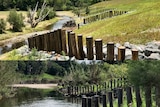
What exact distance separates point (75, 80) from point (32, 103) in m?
4.28

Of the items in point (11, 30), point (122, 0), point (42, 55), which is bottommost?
point (11, 30)

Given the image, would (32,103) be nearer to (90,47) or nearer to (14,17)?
(90,47)

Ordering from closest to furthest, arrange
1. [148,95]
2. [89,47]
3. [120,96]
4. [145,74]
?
[145,74] < [148,95] < [89,47] < [120,96]

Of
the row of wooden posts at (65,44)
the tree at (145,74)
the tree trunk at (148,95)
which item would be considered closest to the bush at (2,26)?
the row of wooden posts at (65,44)

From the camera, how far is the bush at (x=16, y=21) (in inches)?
831

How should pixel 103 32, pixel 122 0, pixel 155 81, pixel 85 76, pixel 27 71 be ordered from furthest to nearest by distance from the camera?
pixel 122 0 → pixel 103 32 → pixel 27 71 → pixel 85 76 → pixel 155 81

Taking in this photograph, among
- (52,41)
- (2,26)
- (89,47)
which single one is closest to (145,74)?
(89,47)

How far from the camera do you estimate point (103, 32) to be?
9602mm

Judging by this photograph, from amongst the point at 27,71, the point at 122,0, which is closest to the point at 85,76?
the point at 27,71

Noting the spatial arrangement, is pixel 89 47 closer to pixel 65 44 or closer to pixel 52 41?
pixel 65 44

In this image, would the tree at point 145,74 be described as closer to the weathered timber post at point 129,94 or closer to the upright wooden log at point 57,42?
the weathered timber post at point 129,94

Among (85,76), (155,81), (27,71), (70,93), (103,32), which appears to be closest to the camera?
(155,81)

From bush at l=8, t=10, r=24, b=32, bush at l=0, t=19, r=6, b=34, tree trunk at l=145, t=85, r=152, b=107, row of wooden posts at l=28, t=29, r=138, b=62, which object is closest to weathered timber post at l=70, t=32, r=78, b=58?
row of wooden posts at l=28, t=29, r=138, b=62

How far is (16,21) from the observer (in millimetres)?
21547
